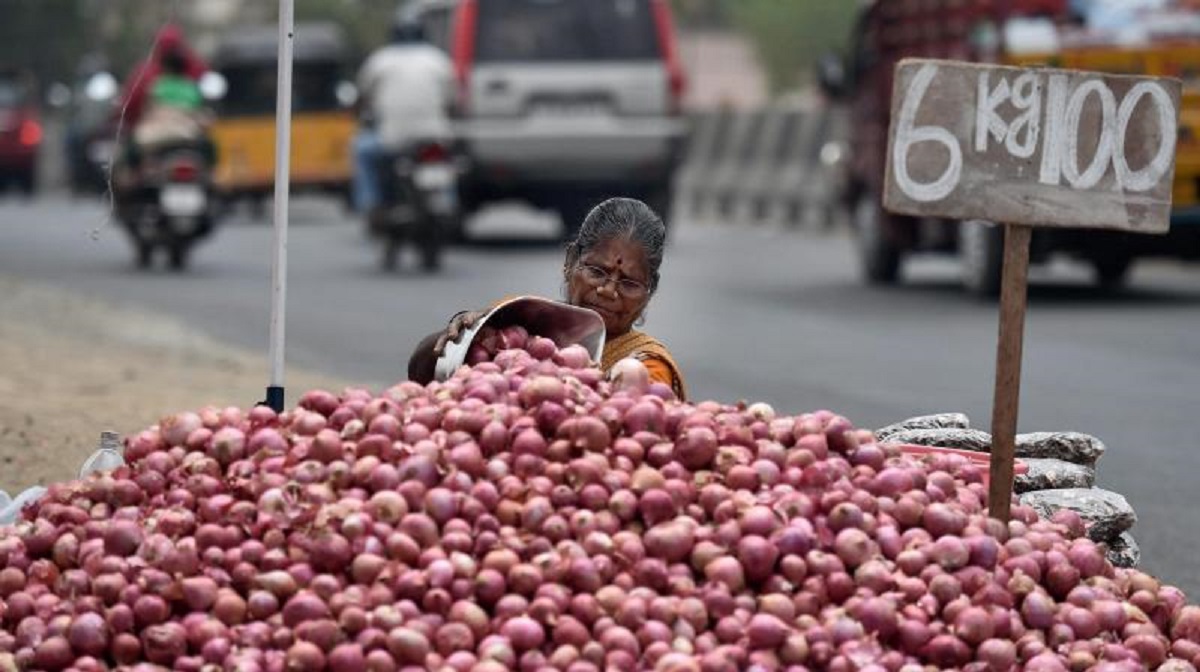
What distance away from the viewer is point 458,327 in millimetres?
5445

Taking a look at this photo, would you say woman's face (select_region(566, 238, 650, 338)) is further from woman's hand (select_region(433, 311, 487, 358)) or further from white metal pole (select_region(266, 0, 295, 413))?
white metal pole (select_region(266, 0, 295, 413))

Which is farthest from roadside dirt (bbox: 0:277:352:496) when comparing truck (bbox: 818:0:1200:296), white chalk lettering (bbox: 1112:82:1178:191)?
truck (bbox: 818:0:1200:296)

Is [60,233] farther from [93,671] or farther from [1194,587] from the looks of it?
[93,671]

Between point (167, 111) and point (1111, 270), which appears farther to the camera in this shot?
point (167, 111)

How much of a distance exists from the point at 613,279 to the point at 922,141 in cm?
96

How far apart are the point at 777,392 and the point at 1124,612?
760cm

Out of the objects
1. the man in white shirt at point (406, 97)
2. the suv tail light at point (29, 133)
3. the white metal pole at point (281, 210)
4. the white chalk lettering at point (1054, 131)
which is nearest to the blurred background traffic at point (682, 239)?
the man in white shirt at point (406, 97)

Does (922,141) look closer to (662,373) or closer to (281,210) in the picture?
(662,373)

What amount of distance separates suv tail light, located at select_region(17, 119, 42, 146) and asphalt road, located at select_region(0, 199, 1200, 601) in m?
13.5

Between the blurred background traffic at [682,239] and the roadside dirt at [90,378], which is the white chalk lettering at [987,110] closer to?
the blurred background traffic at [682,239]

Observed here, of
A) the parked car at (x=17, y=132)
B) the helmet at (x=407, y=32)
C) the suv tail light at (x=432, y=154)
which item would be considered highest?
the helmet at (x=407, y=32)

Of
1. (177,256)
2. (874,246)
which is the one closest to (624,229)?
(874,246)

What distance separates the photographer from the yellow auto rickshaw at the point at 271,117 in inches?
1298

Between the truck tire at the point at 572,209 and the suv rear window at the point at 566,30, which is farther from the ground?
the suv rear window at the point at 566,30
